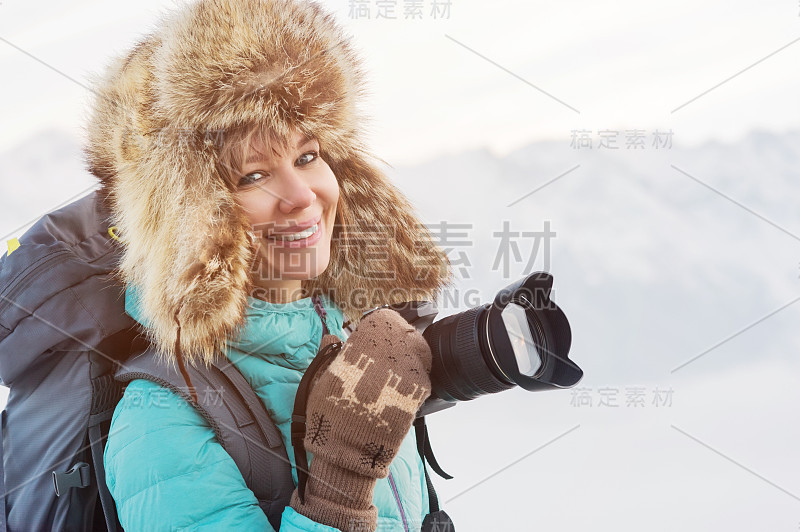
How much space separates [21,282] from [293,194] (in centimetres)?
34

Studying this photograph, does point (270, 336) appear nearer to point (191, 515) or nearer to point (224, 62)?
point (191, 515)

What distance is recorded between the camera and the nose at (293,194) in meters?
0.92

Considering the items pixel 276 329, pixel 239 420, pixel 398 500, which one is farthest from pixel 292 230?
pixel 398 500

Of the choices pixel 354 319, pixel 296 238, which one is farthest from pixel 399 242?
pixel 296 238

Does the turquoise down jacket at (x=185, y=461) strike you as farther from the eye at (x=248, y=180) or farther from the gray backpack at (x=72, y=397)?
the eye at (x=248, y=180)

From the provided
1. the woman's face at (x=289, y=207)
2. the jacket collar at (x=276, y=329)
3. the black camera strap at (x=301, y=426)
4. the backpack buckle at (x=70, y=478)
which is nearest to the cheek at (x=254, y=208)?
the woman's face at (x=289, y=207)

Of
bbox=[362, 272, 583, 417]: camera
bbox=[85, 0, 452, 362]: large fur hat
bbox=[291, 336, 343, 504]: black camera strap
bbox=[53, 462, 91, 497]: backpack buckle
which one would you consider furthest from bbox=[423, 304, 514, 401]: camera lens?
bbox=[53, 462, 91, 497]: backpack buckle

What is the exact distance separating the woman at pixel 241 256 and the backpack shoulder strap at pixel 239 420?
0.02 metres

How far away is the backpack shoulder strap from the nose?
8.7 inches

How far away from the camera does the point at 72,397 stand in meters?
0.84

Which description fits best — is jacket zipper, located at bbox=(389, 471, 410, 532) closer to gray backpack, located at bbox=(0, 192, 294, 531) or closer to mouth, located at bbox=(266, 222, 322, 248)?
gray backpack, located at bbox=(0, 192, 294, 531)

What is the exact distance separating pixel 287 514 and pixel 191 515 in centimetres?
10

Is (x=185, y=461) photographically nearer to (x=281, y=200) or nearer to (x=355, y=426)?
(x=355, y=426)

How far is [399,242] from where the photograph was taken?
118cm
